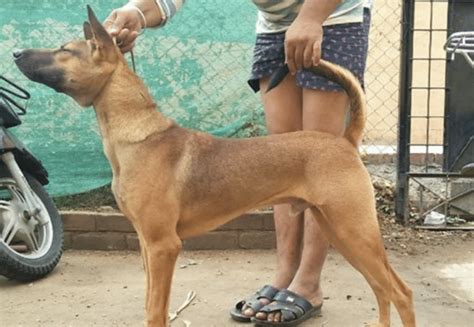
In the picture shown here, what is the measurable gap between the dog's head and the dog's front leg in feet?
2.35

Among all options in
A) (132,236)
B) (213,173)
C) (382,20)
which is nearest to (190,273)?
(132,236)

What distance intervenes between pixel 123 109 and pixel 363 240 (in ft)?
3.82

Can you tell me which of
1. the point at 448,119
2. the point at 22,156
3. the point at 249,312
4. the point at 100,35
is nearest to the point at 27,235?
the point at 22,156

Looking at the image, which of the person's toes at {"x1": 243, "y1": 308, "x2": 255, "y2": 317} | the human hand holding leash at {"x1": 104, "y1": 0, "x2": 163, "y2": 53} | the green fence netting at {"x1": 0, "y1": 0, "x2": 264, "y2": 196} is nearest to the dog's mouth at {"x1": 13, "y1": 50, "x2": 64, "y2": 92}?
the human hand holding leash at {"x1": 104, "y1": 0, "x2": 163, "y2": 53}

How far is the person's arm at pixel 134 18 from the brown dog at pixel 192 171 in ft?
0.53

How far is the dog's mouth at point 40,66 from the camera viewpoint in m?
3.47

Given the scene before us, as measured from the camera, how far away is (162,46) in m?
5.76

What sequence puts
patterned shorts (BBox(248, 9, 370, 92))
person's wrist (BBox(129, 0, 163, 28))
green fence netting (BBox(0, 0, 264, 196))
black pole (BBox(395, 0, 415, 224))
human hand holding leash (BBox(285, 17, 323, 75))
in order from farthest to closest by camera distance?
black pole (BBox(395, 0, 415, 224)) < green fence netting (BBox(0, 0, 264, 196)) < patterned shorts (BBox(248, 9, 370, 92)) < person's wrist (BBox(129, 0, 163, 28)) < human hand holding leash (BBox(285, 17, 323, 75))

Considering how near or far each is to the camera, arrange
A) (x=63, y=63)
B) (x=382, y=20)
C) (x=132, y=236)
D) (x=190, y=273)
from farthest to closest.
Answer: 1. (x=382, y=20)
2. (x=132, y=236)
3. (x=190, y=273)
4. (x=63, y=63)

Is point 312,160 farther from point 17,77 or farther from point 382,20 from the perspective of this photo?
point 382,20

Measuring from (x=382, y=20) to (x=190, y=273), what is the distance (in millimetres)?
3681

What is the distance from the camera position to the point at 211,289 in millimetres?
4758

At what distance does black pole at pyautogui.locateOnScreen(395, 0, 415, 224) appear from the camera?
598 cm

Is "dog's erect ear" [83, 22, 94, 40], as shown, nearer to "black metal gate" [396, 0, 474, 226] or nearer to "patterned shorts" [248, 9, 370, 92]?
"patterned shorts" [248, 9, 370, 92]
